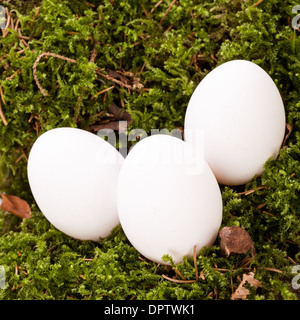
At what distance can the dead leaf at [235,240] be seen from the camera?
98 cm

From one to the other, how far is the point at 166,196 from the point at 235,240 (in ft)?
0.75

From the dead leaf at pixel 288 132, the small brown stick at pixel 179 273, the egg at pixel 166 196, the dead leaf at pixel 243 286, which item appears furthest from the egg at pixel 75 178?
the dead leaf at pixel 288 132

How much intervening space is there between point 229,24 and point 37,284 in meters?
1.04

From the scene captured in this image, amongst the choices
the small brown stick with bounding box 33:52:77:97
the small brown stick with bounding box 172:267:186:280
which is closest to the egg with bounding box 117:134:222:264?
the small brown stick with bounding box 172:267:186:280

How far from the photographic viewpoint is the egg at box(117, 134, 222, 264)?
932 millimetres

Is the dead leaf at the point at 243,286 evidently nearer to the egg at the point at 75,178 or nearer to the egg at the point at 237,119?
the egg at the point at 237,119

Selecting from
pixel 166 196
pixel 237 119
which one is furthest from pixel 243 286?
pixel 237 119

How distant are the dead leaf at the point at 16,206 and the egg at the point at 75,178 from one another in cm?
33

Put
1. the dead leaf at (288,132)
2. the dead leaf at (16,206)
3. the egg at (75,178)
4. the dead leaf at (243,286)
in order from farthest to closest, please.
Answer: the dead leaf at (16,206) < the dead leaf at (288,132) < the egg at (75,178) < the dead leaf at (243,286)

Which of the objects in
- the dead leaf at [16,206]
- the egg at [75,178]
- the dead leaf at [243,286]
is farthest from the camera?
the dead leaf at [16,206]

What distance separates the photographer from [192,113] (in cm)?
110

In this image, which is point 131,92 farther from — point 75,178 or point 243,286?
point 243,286
